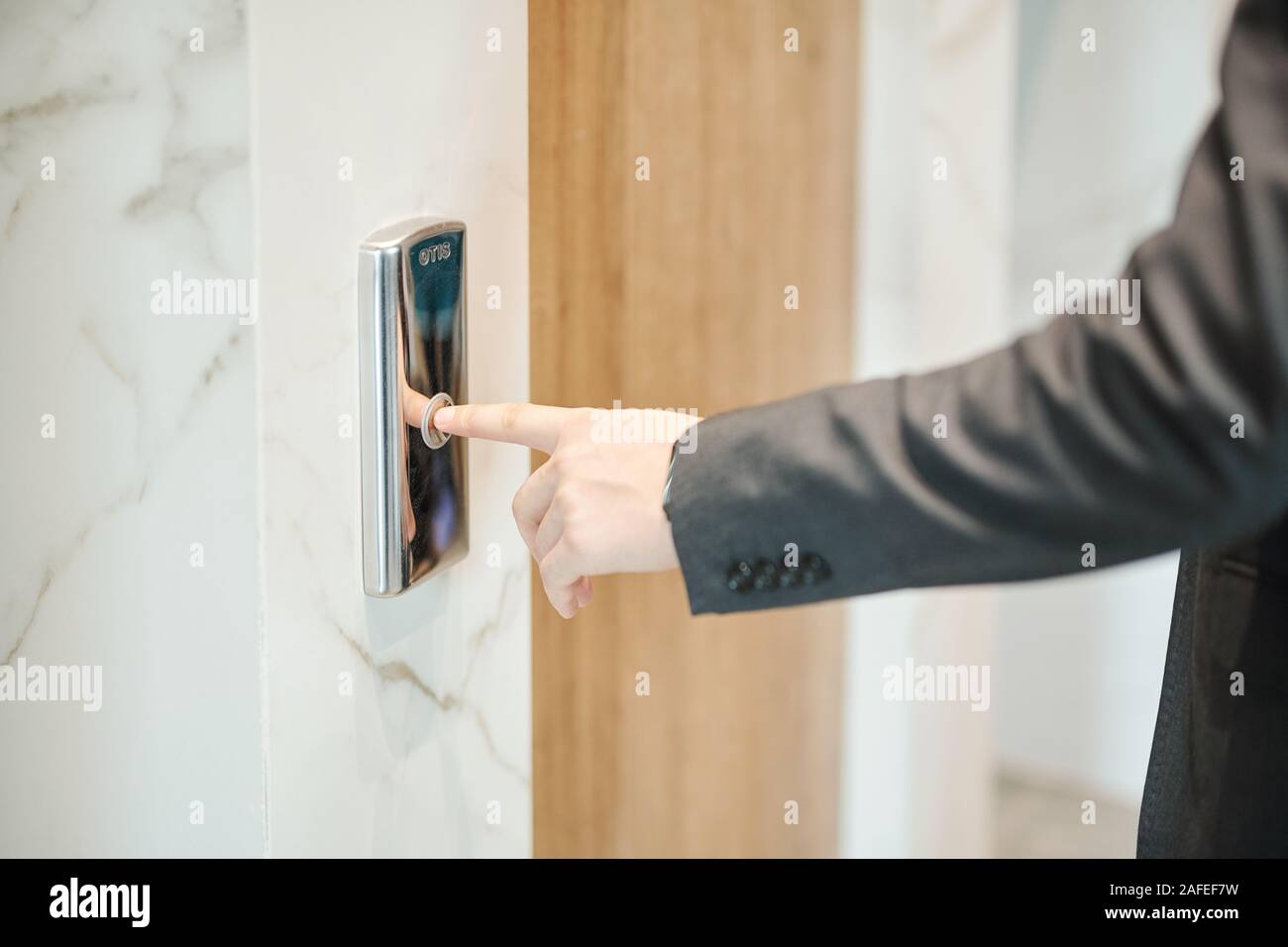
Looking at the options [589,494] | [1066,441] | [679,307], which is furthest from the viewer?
[679,307]

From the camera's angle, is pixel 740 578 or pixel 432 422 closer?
pixel 740 578

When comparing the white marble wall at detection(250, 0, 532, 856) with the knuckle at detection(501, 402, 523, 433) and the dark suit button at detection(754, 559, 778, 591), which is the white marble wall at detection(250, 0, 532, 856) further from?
the dark suit button at detection(754, 559, 778, 591)

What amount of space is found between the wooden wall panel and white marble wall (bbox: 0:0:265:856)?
0.33 metres

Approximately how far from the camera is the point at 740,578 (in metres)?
0.51

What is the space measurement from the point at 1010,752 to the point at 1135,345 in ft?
5.60
